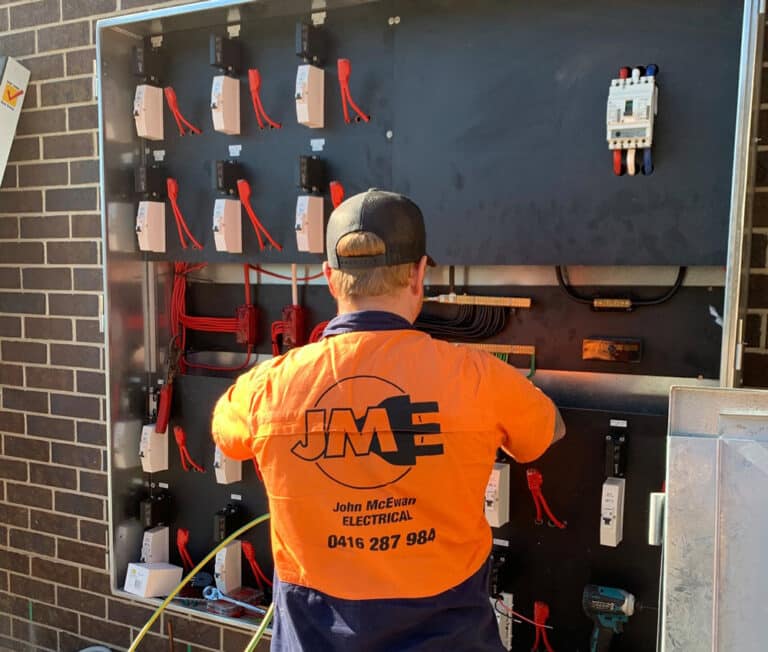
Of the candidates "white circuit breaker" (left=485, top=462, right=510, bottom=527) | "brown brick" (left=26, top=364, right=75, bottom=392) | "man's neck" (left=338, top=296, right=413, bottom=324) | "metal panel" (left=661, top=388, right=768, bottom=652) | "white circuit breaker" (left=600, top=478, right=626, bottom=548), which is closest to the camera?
"metal panel" (left=661, top=388, right=768, bottom=652)

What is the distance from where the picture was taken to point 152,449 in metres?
2.62

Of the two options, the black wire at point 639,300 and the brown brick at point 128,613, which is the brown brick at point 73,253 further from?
the black wire at point 639,300

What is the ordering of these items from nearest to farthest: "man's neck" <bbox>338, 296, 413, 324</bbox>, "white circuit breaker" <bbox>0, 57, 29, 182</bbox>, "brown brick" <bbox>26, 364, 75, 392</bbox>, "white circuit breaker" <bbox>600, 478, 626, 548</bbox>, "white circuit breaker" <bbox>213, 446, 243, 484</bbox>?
"man's neck" <bbox>338, 296, 413, 324</bbox>, "white circuit breaker" <bbox>600, 478, 626, 548</bbox>, "white circuit breaker" <bbox>213, 446, 243, 484</bbox>, "white circuit breaker" <bbox>0, 57, 29, 182</bbox>, "brown brick" <bbox>26, 364, 75, 392</bbox>

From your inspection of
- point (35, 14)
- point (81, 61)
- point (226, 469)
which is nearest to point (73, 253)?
point (81, 61)

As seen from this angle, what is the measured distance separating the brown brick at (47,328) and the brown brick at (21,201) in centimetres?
42

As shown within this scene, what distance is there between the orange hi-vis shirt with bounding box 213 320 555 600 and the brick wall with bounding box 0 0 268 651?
149 cm

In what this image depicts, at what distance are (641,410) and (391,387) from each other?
1.03 meters

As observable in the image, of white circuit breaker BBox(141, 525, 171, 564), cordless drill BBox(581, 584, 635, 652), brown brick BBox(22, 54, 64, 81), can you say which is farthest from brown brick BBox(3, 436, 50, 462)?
cordless drill BBox(581, 584, 635, 652)

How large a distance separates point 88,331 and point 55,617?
1.17 metres

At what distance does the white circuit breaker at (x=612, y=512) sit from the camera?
1922mm

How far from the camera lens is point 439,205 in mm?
2107

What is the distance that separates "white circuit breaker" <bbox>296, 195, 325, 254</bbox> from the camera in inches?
89.4

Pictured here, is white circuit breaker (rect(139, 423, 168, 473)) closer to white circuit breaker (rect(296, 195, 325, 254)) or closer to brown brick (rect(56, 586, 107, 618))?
brown brick (rect(56, 586, 107, 618))

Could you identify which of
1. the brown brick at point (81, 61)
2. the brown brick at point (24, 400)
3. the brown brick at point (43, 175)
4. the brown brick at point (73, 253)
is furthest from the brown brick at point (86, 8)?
the brown brick at point (24, 400)
